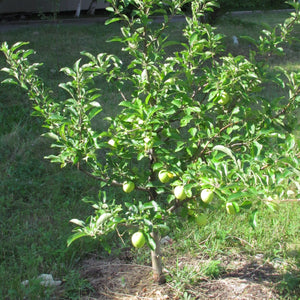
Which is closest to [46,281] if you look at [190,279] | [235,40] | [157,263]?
[157,263]

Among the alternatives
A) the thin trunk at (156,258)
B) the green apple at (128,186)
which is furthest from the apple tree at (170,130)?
the thin trunk at (156,258)

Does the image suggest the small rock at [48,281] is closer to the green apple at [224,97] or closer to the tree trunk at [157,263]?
the tree trunk at [157,263]

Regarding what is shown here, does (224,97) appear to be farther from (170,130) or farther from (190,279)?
(190,279)

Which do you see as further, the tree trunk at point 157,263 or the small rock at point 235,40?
the small rock at point 235,40

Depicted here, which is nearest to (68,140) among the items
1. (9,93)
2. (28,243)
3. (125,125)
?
(125,125)

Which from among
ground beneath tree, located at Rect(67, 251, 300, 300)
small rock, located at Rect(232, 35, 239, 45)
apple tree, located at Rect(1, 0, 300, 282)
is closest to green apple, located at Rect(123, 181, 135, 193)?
apple tree, located at Rect(1, 0, 300, 282)

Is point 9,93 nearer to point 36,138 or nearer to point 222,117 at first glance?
point 36,138

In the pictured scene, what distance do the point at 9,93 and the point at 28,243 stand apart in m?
3.31

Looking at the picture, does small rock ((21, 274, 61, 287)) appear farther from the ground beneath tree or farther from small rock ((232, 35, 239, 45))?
small rock ((232, 35, 239, 45))

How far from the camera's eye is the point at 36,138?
4293mm

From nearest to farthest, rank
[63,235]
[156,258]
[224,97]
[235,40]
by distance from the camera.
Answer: [224,97] < [156,258] < [63,235] < [235,40]

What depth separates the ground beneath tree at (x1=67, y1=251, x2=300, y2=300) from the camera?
2.26 metres

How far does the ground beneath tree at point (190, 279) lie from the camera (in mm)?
2264

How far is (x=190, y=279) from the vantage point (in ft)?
7.66
